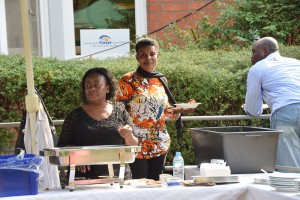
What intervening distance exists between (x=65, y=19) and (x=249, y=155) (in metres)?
5.84

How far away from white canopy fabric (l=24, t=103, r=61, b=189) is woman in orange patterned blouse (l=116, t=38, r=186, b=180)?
27.7 inches

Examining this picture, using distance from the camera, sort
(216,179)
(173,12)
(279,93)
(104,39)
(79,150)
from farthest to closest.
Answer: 1. (173,12)
2. (104,39)
3. (279,93)
4. (216,179)
5. (79,150)

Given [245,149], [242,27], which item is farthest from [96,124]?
[242,27]

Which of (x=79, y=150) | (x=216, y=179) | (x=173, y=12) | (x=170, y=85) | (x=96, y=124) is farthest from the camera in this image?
(x=173, y=12)

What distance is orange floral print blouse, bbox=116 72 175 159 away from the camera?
5652mm

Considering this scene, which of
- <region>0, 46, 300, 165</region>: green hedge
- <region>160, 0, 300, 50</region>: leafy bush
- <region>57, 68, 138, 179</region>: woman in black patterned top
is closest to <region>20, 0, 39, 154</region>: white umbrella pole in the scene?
<region>57, 68, 138, 179</region>: woman in black patterned top

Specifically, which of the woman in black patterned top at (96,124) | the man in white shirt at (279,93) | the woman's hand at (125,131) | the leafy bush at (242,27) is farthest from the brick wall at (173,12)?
the woman's hand at (125,131)

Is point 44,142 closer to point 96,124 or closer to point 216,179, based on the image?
point 96,124

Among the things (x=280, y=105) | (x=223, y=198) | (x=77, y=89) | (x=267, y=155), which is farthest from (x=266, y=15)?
(x=223, y=198)

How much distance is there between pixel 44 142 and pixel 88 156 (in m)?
0.71

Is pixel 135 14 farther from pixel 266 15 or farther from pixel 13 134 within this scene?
pixel 13 134

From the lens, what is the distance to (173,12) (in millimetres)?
10508

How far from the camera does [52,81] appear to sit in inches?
289

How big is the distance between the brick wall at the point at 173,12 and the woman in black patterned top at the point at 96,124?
543cm
